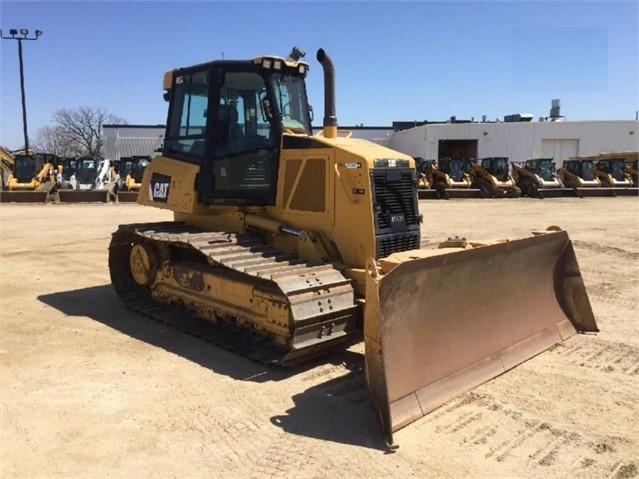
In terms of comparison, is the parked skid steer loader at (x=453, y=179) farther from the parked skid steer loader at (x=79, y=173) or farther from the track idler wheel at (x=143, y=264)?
the track idler wheel at (x=143, y=264)

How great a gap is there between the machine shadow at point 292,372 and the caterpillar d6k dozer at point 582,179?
25.4 meters

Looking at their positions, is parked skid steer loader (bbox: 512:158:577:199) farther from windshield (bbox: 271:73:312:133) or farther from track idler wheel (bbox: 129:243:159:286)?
track idler wheel (bbox: 129:243:159:286)

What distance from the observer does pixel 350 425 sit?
4.06 meters

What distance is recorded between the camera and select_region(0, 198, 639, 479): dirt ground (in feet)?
11.6

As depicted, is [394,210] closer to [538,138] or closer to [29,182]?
[29,182]

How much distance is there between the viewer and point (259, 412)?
425 cm

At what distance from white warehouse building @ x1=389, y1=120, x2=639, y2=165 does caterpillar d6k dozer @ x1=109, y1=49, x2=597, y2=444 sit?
39.6 metres

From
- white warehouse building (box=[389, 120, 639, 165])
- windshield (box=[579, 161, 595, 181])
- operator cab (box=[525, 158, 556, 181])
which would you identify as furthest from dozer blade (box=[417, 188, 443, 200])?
white warehouse building (box=[389, 120, 639, 165])

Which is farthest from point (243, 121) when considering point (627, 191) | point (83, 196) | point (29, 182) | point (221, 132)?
point (627, 191)

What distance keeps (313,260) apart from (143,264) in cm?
235

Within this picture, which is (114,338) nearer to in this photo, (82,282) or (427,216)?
(82,282)

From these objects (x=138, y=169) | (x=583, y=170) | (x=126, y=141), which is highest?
(x=126, y=141)

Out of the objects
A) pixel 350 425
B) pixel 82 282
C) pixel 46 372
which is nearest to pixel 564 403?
pixel 350 425

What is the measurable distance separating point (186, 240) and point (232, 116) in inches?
61.8
